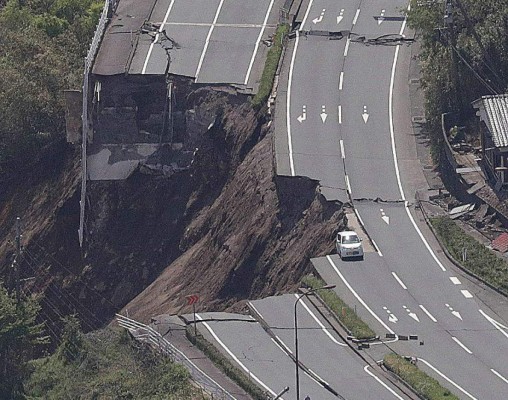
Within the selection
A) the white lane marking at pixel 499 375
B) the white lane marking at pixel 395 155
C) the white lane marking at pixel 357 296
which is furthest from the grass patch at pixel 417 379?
the white lane marking at pixel 395 155

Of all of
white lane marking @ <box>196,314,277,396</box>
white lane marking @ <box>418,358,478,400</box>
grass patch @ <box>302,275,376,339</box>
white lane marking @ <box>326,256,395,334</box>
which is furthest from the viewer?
white lane marking @ <box>326,256,395,334</box>

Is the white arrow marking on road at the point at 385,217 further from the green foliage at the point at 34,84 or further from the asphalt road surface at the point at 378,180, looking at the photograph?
the green foliage at the point at 34,84

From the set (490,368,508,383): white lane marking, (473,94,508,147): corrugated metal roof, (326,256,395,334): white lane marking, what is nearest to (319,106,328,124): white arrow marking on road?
(473,94,508,147): corrugated metal roof

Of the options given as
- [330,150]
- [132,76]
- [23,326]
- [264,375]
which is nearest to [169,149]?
[132,76]

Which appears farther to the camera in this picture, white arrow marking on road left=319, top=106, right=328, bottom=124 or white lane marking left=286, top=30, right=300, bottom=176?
white arrow marking on road left=319, top=106, right=328, bottom=124

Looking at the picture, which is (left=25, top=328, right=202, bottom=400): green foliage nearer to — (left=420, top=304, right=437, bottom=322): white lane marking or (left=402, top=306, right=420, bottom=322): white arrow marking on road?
(left=402, top=306, right=420, bottom=322): white arrow marking on road

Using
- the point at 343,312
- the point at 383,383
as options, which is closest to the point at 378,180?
the point at 343,312
